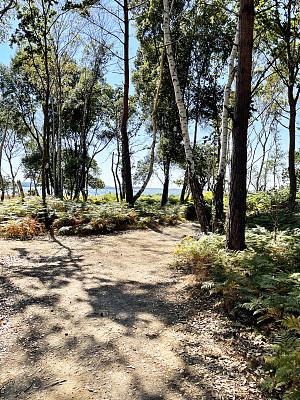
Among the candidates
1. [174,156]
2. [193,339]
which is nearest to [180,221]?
[174,156]

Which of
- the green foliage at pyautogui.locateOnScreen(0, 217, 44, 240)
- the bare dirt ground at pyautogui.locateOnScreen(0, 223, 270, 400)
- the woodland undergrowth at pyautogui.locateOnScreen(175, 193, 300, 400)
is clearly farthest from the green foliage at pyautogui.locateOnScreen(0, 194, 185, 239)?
the woodland undergrowth at pyautogui.locateOnScreen(175, 193, 300, 400)

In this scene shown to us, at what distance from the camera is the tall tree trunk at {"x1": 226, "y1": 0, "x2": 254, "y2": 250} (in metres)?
4.83

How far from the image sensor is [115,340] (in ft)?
9.27

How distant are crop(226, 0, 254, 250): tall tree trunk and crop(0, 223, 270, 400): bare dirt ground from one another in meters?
1.34

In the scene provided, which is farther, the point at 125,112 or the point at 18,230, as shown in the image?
the point at 125,112

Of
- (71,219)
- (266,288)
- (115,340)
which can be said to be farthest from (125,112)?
(115,340)

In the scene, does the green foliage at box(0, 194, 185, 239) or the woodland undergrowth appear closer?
the woodland undergrowth

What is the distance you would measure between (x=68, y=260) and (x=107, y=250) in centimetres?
120

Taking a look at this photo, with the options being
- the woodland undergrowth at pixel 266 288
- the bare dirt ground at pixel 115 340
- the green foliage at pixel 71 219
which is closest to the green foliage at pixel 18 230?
the green foliage at pixel 71 219

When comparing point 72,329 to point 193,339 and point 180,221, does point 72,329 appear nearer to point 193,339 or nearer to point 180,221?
point 193,339

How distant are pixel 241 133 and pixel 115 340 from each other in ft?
13.4

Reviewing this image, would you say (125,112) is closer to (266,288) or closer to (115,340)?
(266,288)

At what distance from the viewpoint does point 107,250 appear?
673cm

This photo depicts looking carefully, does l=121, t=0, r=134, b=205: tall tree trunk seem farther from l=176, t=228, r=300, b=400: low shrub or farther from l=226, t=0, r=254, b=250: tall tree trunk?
l=226, t=0, r=254, b=250: tall tree trunk
